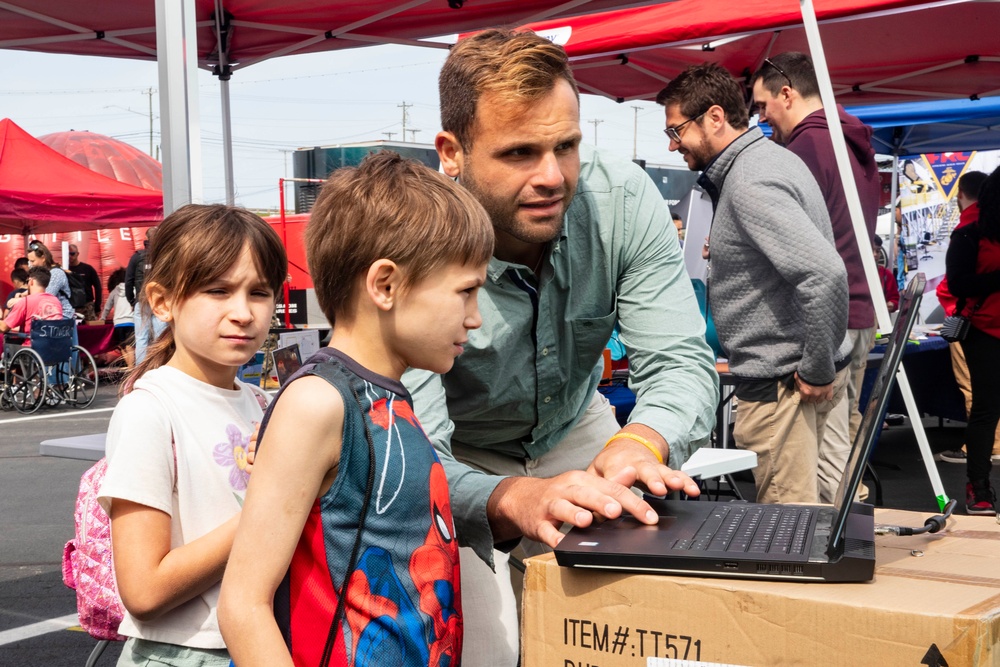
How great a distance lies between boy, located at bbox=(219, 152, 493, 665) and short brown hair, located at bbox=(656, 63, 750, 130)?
276 cm

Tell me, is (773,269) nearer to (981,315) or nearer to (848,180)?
(848,180)

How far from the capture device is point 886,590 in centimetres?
111

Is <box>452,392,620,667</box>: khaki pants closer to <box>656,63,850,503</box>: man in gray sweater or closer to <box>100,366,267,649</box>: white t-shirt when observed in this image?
<box>100,366,267,649</box>: white t-shirt

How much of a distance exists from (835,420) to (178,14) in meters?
3.04

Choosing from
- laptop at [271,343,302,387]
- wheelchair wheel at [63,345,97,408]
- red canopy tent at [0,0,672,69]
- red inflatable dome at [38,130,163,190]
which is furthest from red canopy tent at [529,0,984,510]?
red inflatable dome at [38,130,163,190]

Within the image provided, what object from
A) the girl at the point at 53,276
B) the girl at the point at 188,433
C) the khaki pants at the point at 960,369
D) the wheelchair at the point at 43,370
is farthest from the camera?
the girl at the point at 53,276

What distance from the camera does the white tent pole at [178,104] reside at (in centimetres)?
334

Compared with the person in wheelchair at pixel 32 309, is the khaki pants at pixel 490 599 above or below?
above

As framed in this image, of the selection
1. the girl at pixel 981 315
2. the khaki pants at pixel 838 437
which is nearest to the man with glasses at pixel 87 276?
the girl at pixel 981 315

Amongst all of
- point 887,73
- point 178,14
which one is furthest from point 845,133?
point 887,73

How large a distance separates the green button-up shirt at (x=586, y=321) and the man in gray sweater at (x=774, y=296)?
143cm

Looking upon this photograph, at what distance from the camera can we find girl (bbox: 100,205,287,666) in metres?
1.70

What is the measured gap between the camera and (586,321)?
222 cm

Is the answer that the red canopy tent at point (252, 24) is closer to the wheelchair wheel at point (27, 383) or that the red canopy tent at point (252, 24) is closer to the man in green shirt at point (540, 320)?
the man in green shirt at point (540, 320)
